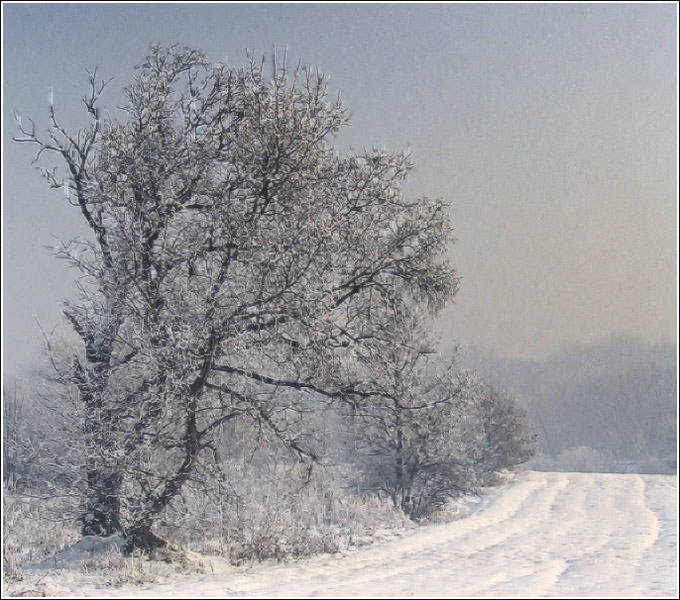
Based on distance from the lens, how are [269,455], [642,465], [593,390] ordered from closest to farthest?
[269,455], [642,465], [593,390]

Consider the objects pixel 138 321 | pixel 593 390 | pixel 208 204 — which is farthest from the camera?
pixel 593 390

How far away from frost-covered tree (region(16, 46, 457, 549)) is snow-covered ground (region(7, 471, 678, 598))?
6.16ft

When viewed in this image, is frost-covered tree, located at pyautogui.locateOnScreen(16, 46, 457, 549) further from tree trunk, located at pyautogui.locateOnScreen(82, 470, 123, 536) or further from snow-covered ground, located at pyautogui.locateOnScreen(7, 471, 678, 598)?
snow-covered ground, located at pyautogui.locateOnScreen(7, 471, 678, 598)

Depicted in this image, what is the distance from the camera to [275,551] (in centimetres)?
1095

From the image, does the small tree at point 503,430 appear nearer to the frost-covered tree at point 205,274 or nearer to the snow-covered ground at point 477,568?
the snow-covered ground at point 477,568

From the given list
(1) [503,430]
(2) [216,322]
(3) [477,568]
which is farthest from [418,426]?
(1) [503,430]

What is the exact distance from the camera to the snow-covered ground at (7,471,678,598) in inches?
334

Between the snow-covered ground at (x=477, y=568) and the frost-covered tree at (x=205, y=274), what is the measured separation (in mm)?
1877

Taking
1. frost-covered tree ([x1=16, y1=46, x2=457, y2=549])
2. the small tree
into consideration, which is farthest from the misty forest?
the small tree

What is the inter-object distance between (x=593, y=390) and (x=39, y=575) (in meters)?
115

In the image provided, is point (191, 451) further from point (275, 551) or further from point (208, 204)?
point (208, 204)

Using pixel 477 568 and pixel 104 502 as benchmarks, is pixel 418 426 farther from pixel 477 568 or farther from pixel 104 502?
pixel 104 502

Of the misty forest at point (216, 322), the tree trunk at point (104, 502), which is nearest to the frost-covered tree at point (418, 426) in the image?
the misty forest at point (216, 322)

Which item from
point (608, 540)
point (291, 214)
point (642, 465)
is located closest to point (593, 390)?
point (642, 465)
